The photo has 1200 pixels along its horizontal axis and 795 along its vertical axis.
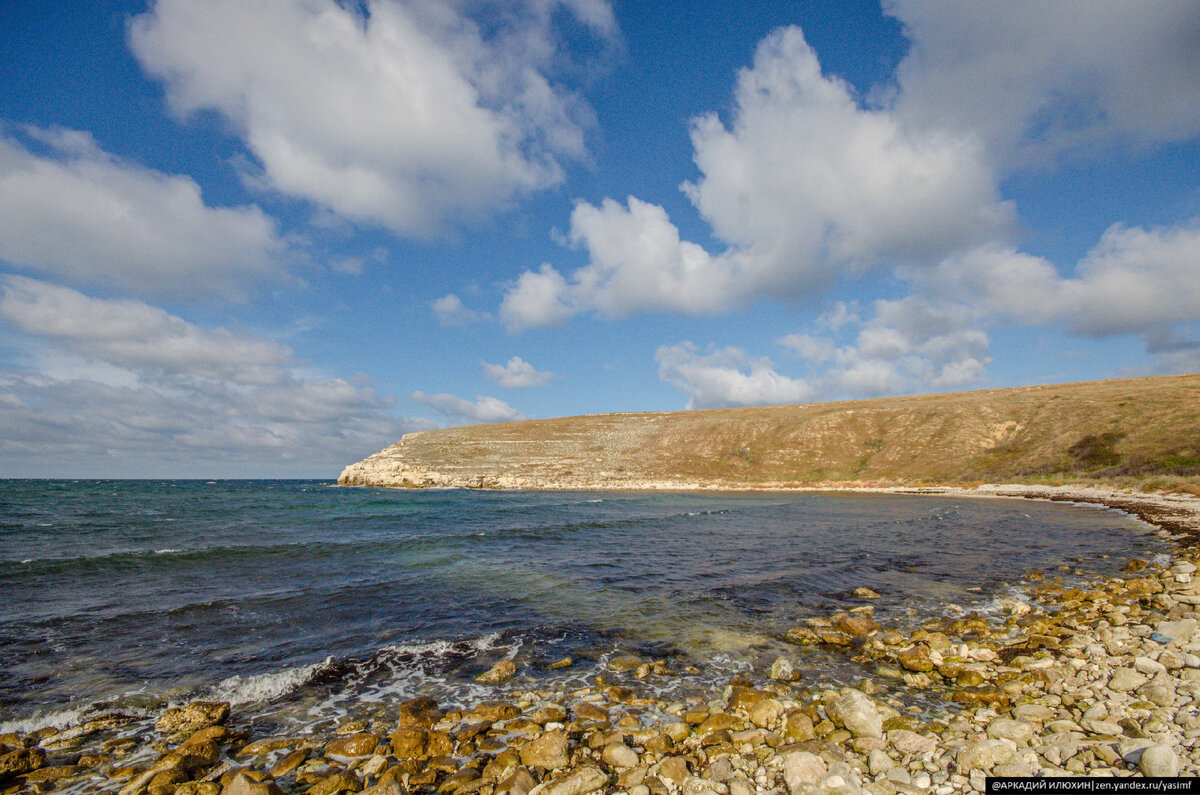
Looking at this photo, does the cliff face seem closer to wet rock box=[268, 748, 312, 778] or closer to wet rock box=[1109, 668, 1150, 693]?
wet rock box=[1109, 668, 1150, 693]

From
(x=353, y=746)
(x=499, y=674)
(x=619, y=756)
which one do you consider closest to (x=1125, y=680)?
(x=619, y=756)

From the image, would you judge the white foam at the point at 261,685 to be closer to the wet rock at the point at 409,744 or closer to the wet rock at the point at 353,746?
the wet rock at the point at 353,746

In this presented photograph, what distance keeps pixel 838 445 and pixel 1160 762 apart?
8906 cm

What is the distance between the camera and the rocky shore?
620cm

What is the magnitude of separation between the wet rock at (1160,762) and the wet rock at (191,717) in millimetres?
12878

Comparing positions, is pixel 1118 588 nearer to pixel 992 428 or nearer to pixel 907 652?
pixel 907 652

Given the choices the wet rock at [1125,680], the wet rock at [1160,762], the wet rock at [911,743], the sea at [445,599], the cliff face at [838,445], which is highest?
the cliff face at [838,445]

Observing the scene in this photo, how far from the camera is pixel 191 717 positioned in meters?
8.58

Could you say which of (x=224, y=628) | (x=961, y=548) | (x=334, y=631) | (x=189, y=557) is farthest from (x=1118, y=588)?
(x=189, y=557)

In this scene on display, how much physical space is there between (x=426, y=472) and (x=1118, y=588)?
10115 centimetres

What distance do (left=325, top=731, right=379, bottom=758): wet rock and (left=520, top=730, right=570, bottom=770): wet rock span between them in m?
2.42

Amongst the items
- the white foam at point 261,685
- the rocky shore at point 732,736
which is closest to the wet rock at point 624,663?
the rocky shore at point 732,736

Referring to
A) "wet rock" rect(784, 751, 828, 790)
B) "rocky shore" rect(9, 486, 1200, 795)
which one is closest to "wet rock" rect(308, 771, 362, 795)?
"rocky shore" rect(9, 486, 1200, 795)

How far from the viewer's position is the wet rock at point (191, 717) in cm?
840
